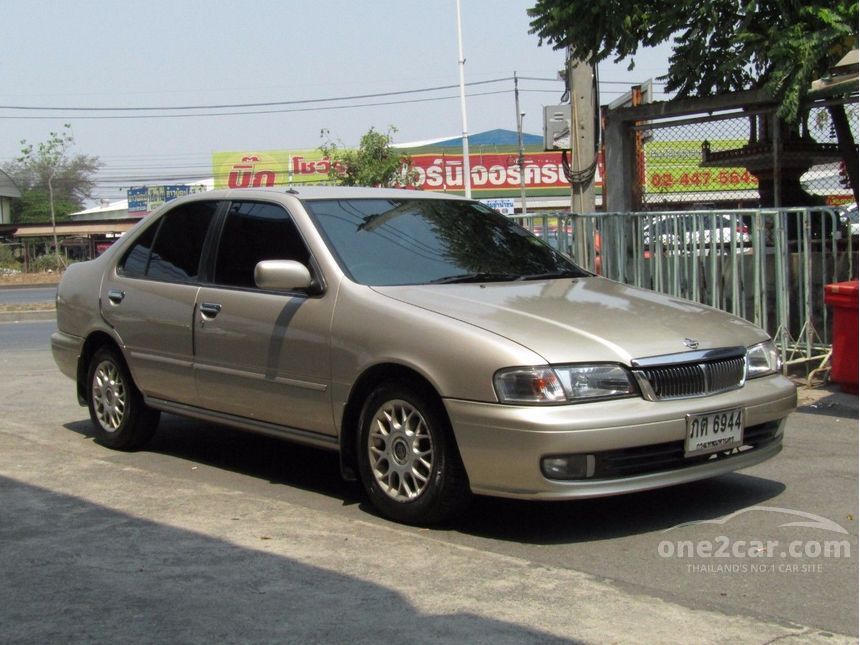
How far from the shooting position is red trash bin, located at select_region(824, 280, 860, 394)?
805cm

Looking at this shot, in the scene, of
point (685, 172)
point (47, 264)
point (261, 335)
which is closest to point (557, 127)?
point (685, 172)

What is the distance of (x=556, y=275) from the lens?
620 centimetres

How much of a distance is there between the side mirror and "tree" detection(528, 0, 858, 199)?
5618 mm

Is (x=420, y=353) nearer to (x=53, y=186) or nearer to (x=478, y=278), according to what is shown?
(x=478, y=278)

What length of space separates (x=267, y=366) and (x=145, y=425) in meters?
1.55

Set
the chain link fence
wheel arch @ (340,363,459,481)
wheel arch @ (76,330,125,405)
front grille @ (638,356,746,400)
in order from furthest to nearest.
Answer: the chain link fence < wheel arch @ (76,330,125,405) < wheel arch @ (340,363,459,481) < front grille @ (638,356,746,400)

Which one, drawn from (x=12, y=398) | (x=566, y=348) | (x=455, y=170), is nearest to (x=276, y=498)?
(x=566, y=348)

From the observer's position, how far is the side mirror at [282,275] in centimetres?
552

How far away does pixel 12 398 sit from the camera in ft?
30.7

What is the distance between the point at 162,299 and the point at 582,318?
8.91ft

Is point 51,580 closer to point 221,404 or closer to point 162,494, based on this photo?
point 162,494

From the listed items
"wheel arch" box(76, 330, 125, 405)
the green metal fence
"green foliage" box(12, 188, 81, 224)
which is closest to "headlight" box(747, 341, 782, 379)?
the green metal fence

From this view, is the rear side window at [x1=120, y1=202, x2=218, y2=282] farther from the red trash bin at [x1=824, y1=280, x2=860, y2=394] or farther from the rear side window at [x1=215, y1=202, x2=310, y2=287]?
the red trash bin at [x1=824, y1=280, x2=860, y2=394]

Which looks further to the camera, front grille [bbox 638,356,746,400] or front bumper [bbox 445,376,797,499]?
front grille [bbox 638,356,746,400]
